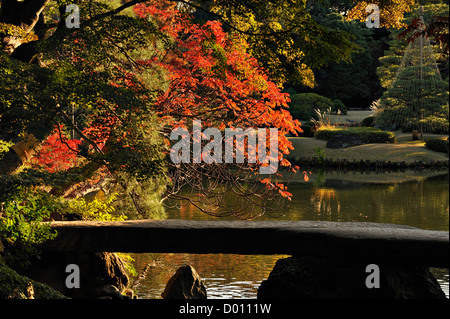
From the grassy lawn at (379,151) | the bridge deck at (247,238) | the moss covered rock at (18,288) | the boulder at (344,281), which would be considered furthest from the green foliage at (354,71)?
the moss covered rock at (18,288)

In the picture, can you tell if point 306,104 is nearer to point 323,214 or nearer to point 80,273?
point 323,214

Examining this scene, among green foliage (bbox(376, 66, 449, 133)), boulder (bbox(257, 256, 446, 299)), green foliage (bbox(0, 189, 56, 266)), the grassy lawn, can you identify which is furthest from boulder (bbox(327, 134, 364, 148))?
green foliage (bbox(0, 189, 56, 266))

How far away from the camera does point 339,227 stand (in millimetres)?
6359

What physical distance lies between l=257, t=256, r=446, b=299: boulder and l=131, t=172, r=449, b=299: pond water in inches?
39.8

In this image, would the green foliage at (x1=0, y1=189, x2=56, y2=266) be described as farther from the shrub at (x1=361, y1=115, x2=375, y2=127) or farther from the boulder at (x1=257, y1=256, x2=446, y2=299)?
the shrub at (x1=361, y1=115, x2=375, y2=127)

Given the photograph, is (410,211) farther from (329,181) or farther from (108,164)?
(108,164)

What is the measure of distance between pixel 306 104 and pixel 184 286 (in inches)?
1008

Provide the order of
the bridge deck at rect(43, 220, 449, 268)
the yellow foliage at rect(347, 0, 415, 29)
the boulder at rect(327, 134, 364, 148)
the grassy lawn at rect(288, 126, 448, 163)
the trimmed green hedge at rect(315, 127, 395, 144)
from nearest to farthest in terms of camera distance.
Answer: the bridge deck at rect(43, 220, 449, 268)
the yellow foliage at rect(347, 0, 415, 29)
the grassy lawn at rect(288, 126, 448, 163)
the boulder at rect(327, 134, 364, 148)
the trimmed green hedge at rect(315, 127, 395, 144)

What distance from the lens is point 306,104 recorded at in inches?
1254

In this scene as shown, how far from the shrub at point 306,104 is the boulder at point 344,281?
2561 centimetres

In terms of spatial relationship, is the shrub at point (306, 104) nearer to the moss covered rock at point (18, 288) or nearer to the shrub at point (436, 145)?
the shrub at point (436, 145)

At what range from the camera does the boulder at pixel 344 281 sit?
5941 millimetres

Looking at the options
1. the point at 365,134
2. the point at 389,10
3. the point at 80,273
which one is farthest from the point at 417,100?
the point at 80,273

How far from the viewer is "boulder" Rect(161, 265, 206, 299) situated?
7.06m
